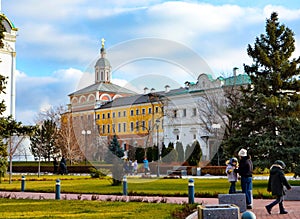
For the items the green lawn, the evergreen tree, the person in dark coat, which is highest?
the evergreen tree

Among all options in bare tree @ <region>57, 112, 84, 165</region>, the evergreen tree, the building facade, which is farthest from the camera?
bare tree @ <region>57, 112, 84, 165</region>

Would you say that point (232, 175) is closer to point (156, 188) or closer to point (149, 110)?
point (156, 188)

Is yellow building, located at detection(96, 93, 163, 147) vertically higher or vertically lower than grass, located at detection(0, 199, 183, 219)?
higher

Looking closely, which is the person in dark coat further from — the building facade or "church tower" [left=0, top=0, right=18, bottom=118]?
"church tower" [left=0, top=0, right=18, bottom=118]

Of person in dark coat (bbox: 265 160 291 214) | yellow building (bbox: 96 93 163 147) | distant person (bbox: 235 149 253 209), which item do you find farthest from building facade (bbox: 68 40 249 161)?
person in dark coat (bbox: 265 160 291 214)

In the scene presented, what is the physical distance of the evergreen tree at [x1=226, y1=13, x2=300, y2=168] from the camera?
912 inches

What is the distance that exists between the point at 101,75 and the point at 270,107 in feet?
36.3

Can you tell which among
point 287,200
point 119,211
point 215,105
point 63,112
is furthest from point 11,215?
point 63,112

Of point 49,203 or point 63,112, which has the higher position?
point 63,112

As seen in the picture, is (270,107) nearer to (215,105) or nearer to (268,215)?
(268,215)

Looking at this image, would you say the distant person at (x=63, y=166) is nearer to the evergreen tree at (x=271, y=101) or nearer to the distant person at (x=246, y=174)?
the evergreen tree at (x=271, y=101)

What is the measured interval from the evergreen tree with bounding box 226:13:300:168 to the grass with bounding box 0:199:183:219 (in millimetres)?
10475

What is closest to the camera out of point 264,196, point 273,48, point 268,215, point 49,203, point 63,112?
point 268,215

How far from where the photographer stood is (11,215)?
1202 cm
